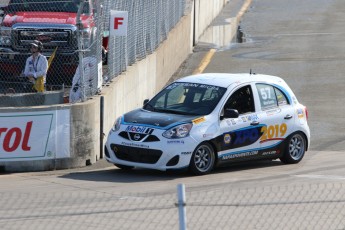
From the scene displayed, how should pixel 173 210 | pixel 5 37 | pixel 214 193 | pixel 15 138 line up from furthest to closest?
pixel 5 37
pixel 15 138
pixel 214 193
pixel 173 210

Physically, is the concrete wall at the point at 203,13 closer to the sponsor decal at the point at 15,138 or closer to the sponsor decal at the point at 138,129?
the sponsor decal at the point at 15,138

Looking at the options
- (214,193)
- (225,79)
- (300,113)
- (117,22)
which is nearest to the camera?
(214,193)

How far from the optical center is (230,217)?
10.5 m

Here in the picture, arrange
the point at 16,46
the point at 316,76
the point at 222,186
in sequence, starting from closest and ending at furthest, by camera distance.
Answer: the point at 222,186
the point at 16,46
the point at 316,76

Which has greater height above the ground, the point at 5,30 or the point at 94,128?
the point at 5,30

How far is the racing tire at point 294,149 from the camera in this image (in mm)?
15927

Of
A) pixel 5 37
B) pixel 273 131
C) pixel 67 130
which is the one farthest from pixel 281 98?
pixel 5 37

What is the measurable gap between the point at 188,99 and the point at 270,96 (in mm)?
1480

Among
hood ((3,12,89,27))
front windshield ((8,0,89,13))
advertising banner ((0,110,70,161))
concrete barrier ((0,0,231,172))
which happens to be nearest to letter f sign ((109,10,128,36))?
concrete barrier ((0,0,231,172))

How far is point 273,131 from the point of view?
1567 cm

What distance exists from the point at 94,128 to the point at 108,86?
173cm

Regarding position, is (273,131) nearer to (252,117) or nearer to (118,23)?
(252,117)

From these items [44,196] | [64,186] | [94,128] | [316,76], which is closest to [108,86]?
[94,128]

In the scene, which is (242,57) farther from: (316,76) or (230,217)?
(230,217)
